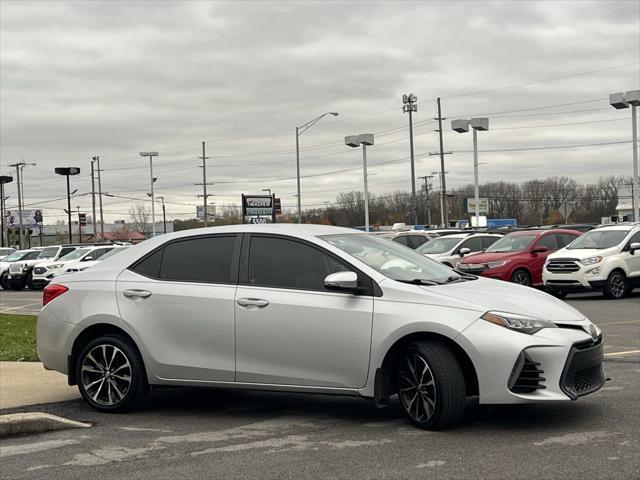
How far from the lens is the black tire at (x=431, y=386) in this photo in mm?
6012

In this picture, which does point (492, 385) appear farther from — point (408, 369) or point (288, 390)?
point (288, 390)

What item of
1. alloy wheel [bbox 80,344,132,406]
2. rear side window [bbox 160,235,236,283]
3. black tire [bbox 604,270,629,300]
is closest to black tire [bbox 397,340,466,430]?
rear side window [bbox 160,235,236,283]

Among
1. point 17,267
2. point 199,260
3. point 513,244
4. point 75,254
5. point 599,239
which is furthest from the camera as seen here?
point 17,267

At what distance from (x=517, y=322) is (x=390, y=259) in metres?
1.33

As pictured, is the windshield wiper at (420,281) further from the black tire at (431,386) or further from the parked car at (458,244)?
the parked car at (458,244)

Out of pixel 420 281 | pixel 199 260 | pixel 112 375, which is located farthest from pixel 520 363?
pixel 112 375

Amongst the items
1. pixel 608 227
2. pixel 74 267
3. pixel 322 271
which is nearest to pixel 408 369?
pixel 322 271

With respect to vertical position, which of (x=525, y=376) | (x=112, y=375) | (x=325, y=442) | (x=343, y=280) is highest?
(x=343, y=280)

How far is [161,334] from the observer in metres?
7.12

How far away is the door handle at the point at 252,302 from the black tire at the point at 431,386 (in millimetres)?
1190

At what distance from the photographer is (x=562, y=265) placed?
20016 millimetres

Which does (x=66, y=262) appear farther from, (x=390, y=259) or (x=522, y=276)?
(x=390, y=259)

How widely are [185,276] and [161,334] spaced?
535mm

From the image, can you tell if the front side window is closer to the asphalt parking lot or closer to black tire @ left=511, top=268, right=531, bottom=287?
the asphalt parking lot
